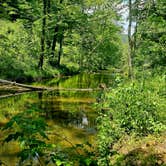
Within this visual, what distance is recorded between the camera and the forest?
3.75m

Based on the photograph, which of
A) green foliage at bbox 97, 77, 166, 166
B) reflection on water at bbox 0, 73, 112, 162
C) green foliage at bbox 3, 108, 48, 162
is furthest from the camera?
reflection on water at bbox 0, 73, 112, 162

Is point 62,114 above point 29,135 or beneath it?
beneath

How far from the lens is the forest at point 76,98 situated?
12.3ft

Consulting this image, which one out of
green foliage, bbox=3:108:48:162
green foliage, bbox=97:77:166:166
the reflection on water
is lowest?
the reflection on water

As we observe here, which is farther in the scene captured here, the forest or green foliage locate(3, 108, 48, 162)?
the forest

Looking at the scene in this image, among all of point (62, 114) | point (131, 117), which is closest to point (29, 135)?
point (131, 117)

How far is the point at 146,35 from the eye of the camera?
19.4m

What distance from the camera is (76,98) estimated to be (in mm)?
24281

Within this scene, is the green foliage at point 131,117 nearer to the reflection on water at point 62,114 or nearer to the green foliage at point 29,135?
the reflection on water at point 62,114

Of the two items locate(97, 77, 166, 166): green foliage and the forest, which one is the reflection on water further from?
locate(97, 77, 166, 166): green foliage

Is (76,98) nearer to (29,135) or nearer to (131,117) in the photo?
(131,117)

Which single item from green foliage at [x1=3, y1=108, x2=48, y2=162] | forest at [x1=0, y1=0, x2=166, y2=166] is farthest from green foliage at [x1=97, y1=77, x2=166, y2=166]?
green foliage at [x1=3, y1=108, x2=48, y2=162]

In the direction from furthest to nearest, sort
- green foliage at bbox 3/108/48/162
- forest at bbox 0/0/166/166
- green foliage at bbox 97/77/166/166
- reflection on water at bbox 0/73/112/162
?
reflection on water at bbox 0/73/112/162, green foliage at bbox 97/77/166/166, forest at bbox 0/0/166/166, green foliage at bbox 3/108/48/162

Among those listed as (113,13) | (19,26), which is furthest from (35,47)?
(113,13)
